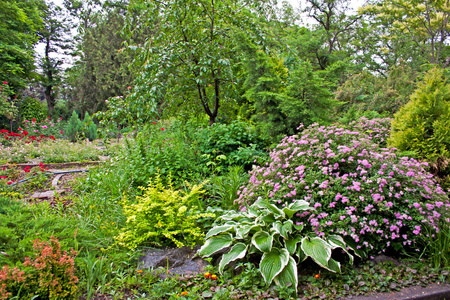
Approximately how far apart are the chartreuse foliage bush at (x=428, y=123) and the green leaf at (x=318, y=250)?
→ 6.35ft

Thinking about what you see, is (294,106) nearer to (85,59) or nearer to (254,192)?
(254,192)

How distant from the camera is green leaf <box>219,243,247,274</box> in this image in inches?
73.3

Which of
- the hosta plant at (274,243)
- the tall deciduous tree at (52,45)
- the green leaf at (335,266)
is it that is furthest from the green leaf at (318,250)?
the tall deciduous tree at (52,45)

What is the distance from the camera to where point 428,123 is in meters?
2.95

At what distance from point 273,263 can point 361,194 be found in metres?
0.89

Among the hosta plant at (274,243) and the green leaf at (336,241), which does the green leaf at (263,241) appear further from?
the green leaf at (336,241)

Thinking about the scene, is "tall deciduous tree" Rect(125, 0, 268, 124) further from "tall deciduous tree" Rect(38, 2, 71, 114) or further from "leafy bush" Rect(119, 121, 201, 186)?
"tall deciduous tree" Rect(38, 2, 71, 114)

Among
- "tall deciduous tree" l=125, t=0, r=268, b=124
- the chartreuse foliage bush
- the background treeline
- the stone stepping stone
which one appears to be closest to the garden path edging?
the chartreuse foliage bush

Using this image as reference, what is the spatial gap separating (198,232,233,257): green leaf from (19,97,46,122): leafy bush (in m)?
14.4

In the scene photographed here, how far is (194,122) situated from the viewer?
526 cm

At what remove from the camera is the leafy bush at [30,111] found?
13.0 meters

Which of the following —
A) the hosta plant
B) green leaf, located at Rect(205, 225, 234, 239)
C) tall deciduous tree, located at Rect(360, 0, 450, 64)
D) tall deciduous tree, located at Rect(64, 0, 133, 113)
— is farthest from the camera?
tall deciduous tree, located at Rect(64, 0, 133, 113)

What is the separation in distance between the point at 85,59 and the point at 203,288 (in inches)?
722

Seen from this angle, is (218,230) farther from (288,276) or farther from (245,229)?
(288,276)
